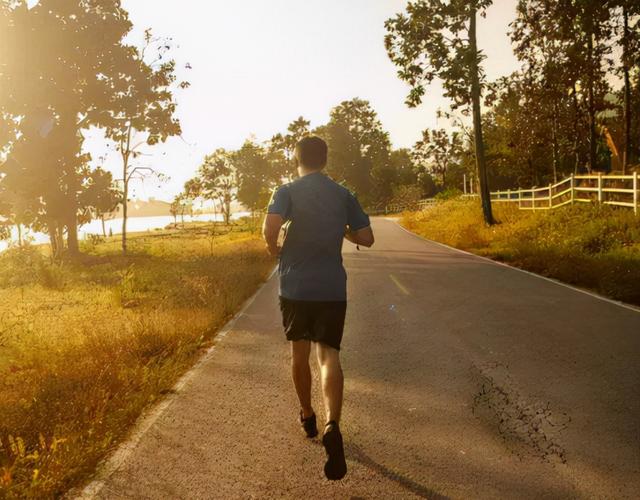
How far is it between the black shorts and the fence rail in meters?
15.3

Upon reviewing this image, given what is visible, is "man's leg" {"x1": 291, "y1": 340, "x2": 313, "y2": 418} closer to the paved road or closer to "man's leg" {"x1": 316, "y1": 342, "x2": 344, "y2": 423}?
"man's leg" {"x1": 316, "y1": 342, "x2": 344, "y2": 423}

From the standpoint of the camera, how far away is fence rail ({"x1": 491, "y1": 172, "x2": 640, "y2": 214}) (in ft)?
55.5

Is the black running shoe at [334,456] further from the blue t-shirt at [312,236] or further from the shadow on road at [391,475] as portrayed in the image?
the blue t-shirt at [312,236]

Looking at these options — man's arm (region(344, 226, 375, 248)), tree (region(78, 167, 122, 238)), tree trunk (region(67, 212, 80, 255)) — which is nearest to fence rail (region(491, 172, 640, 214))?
man's arm (region(344, 226, 375, 248))

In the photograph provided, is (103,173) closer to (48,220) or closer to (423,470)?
(48,220)

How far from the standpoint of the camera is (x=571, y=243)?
15.3 metres

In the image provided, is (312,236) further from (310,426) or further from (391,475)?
(391,475)

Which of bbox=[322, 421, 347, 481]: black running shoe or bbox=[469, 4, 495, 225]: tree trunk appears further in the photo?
bbox=[469, 4, 495, 225]: tree trunk

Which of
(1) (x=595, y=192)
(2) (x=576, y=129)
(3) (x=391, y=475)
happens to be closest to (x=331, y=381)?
(3) (x=391, y=475)

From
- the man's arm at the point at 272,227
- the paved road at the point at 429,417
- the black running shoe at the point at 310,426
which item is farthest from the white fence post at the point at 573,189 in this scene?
the man's arm at the point at 272,227

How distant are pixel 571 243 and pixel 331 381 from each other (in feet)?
45.0

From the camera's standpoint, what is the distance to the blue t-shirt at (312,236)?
→ 12.2 feet

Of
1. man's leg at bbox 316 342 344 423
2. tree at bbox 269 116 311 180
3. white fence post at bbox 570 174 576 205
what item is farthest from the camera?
tree at bbox 269 116 311 180

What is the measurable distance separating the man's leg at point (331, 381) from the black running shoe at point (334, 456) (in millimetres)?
191
